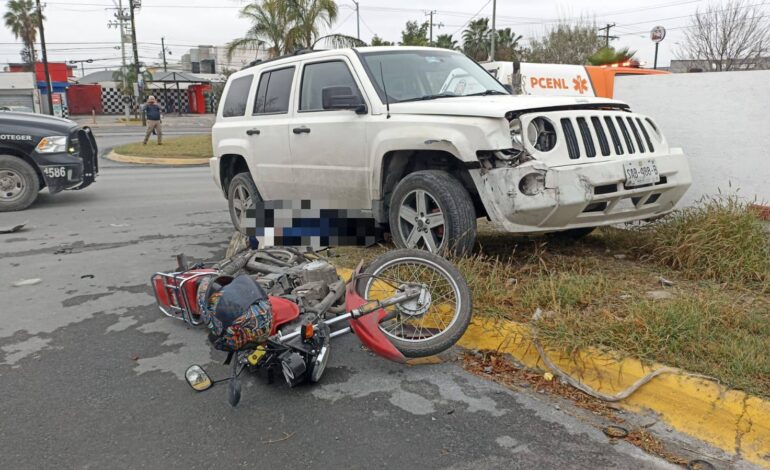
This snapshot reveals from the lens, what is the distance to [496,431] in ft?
9.53

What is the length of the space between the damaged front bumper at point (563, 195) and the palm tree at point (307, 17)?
17.2 metres

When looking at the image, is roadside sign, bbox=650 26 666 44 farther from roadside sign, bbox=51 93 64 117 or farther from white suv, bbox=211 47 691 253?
roadside sign, bbox=51 93 64 117

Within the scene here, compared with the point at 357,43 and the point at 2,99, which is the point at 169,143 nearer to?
the point at 357,43

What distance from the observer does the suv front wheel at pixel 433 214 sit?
4.41m

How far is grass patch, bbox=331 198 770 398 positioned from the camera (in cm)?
322

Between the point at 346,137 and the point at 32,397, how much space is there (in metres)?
3.05

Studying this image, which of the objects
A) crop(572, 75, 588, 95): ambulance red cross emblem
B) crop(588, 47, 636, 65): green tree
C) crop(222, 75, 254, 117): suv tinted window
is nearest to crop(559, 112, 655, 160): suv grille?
crop(222, 75, 254, 117): suv tinted window

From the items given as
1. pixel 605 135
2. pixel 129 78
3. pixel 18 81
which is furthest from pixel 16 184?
pixel 18 81

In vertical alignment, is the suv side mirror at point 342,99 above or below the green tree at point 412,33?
below

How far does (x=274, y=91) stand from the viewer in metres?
6.32

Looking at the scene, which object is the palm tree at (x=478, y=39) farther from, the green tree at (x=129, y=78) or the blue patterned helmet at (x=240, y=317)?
the blue patterned helmet at (x=240, y=317)

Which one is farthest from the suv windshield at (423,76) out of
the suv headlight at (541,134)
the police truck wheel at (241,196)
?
the police truck wheel at (241,196)

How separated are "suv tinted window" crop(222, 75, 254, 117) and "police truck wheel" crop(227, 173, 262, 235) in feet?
2.40

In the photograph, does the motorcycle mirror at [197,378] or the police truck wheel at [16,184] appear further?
the police truck wheel at [16,184]
